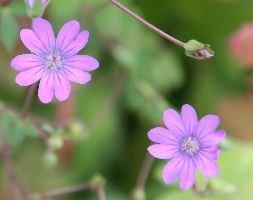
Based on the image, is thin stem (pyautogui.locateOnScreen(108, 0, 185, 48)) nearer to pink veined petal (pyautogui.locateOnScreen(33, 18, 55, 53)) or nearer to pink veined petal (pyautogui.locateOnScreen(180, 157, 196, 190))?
pink veined petal (pyautogui.locateOnScreen(33, 18, 55, 53))

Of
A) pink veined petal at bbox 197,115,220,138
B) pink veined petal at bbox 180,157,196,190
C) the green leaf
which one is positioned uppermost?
the green leaf

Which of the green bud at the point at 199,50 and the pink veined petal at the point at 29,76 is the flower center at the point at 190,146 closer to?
the green bud at the point at 199,50

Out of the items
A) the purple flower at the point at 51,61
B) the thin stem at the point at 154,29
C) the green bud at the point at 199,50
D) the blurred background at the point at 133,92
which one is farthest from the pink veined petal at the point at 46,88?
the blurred background at the point at 133,92

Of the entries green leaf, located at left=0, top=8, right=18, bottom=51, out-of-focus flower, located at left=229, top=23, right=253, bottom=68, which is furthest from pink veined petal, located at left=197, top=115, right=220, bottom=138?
out-of-focus flower, located at left=229, top=23, right=253, bottom=68

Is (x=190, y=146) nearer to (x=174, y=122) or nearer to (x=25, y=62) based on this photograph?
(x=174, y=122)

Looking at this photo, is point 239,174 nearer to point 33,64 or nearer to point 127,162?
point 127,162

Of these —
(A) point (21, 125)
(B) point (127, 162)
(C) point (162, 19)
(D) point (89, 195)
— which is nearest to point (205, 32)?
Result: (C) point (162, 19)
